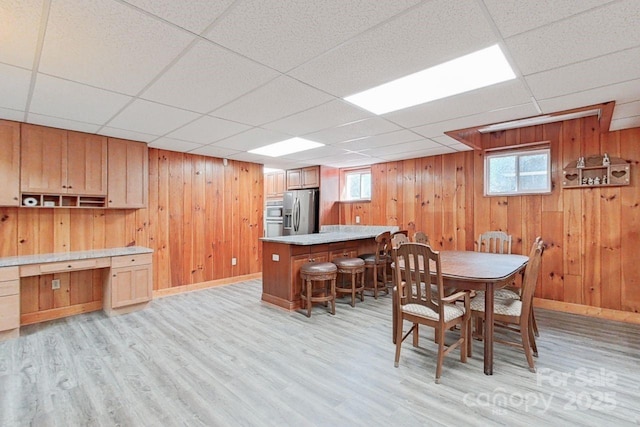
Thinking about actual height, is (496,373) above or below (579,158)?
below

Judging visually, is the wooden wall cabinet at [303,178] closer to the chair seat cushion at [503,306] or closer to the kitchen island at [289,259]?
the kitchen island at [289,259]

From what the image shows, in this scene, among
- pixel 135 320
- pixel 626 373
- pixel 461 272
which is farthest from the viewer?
pixel 135 320

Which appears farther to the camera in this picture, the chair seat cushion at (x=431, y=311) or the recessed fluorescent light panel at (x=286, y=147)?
the recessed fluorescent light panel at (x=286, y=147)

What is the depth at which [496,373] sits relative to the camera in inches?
97.7

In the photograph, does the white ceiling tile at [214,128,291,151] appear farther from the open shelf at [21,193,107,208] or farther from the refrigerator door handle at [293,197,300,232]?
the refrigerator door handle at [293,197,300,232]

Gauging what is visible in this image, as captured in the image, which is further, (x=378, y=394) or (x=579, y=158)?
(x=579, y=158)

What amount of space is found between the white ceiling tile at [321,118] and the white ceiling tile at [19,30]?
2.03 metres

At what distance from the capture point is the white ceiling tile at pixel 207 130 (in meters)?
3.47

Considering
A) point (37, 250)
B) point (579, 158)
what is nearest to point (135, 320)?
point (37, 250)

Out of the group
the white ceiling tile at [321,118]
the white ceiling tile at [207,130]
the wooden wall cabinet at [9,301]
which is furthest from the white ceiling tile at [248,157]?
the wooden wall cabinet at [9,301]

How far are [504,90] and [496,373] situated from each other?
239cm

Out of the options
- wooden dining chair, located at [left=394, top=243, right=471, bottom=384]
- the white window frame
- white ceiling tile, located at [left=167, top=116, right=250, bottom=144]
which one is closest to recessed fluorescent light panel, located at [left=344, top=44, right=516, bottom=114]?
wooden dining chair, located at [left=394, top=243, right=471, bottom=384]

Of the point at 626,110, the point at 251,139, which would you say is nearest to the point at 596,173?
the point at 626,110

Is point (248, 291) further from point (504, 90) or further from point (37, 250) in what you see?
point (504, 90)
